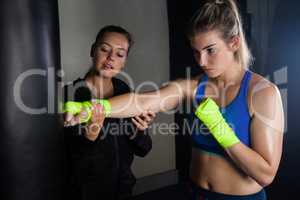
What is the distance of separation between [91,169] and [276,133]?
0.64 m

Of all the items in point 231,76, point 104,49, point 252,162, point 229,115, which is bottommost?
point 252,162

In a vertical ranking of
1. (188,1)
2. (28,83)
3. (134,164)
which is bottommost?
(134,164)

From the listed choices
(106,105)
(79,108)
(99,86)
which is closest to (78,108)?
(79,108)

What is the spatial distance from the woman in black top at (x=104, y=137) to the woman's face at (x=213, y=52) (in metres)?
0.25

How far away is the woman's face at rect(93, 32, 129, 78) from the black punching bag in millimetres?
209

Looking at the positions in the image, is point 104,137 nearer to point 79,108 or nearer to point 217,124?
point 79,108

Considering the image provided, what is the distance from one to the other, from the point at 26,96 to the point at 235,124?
0.55m

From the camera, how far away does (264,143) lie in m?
0.75

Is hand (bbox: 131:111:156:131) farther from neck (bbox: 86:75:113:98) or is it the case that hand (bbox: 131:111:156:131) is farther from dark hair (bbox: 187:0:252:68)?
dark hair (bbox: 187:0:252:68)

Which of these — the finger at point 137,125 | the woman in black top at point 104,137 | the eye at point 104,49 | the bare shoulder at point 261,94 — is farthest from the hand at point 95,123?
the bare shoulder at point 261,94

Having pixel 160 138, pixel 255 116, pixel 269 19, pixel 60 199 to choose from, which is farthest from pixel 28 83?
pixel 269 19

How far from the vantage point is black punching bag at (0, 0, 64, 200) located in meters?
0.76

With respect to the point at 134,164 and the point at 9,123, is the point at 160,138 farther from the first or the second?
the point at 9,123

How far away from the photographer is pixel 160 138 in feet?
5.14
